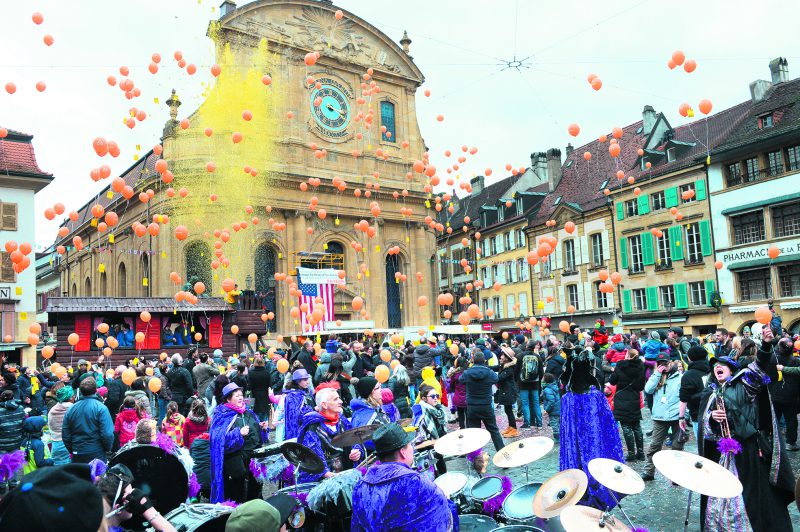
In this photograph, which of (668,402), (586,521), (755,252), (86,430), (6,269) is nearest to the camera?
(586,521)

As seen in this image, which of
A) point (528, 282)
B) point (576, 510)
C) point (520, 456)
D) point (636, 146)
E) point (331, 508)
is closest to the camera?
point (576, 510)

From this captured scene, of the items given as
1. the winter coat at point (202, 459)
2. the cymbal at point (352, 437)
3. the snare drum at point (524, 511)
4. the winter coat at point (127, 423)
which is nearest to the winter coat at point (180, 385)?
the winter coat at point (127, 423)

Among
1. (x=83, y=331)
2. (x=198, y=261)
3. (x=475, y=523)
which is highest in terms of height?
(x=198, y=261)

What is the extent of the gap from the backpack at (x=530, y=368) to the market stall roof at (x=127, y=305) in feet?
48.7

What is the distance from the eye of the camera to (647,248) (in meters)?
34.2

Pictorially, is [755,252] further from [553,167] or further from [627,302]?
[553,167]

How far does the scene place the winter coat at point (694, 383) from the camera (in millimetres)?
8023

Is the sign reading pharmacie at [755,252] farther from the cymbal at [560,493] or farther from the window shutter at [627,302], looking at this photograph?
the cymbal at [560,493]

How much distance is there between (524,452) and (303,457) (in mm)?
2226

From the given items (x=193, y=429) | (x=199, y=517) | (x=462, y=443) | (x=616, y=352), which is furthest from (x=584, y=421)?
(x=616, y=352)

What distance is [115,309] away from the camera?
21672 millimetres

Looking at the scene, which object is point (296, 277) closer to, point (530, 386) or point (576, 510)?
point (530, 386)

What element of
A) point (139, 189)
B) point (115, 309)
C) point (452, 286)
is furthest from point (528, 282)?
point (115, 309)

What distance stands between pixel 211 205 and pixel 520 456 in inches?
1111
